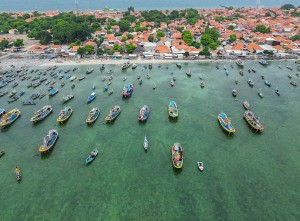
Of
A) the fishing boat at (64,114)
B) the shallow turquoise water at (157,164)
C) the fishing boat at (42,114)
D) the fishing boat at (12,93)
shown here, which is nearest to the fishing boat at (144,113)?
the shallow turquoise water at (157,164)

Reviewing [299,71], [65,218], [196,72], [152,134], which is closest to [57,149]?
[65,218]

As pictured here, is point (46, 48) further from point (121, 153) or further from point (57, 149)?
point (121, 153)

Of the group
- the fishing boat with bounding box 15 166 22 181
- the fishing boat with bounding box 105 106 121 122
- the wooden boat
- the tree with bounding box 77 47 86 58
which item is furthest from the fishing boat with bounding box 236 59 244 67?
the fishing boat with bounding box 15 166 22 181

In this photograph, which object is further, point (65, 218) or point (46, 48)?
point (46, 48)

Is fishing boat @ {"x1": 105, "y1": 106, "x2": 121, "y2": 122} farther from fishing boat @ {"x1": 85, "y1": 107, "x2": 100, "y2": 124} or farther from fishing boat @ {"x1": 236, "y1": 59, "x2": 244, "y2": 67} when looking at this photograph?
fishing boat @ {"x1": 236, "y1": 59, "x2": 244, "y2": 67}

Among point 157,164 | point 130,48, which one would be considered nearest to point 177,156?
point 157,164

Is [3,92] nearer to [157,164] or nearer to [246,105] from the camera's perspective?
[157,164]

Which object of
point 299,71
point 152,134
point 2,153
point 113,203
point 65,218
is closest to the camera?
point 65,218
